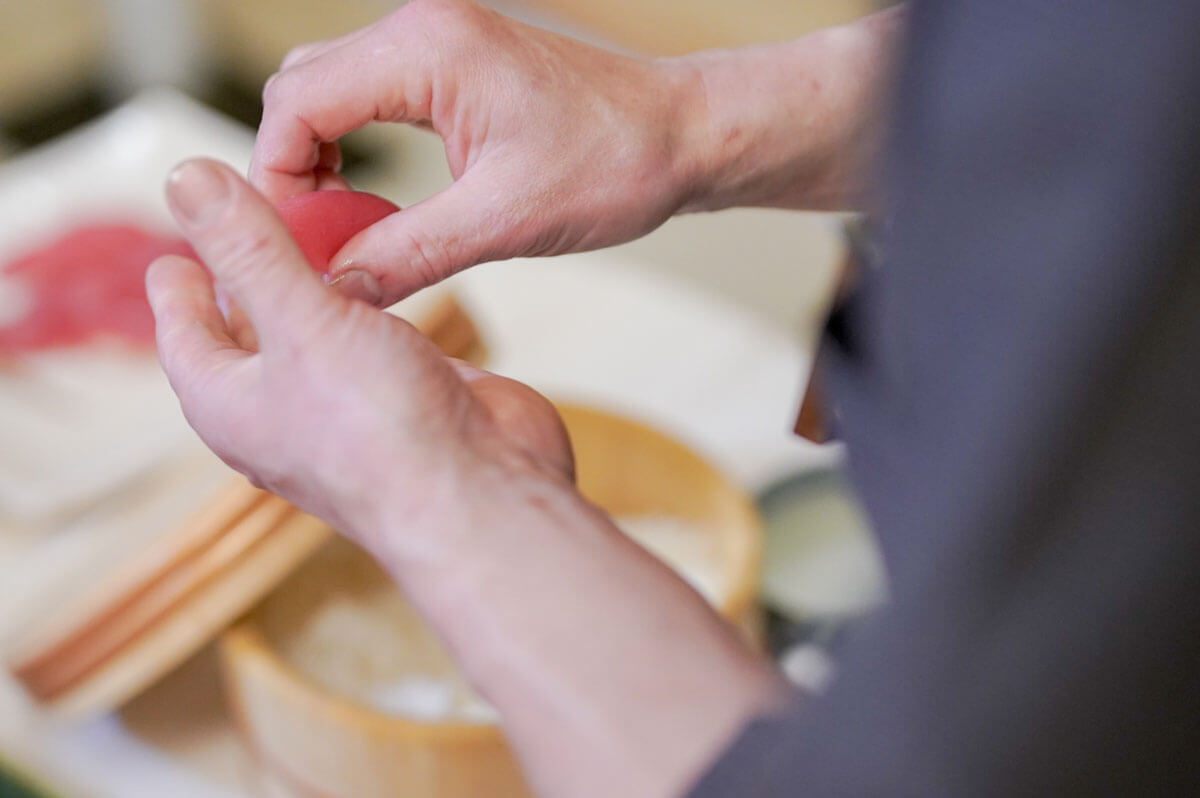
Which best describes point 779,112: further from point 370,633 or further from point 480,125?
point 370,633

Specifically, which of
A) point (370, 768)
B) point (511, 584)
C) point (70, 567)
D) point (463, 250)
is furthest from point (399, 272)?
point (70, 567)

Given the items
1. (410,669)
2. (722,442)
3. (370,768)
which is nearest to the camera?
(370,768)

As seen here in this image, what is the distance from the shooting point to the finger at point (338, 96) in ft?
1.54

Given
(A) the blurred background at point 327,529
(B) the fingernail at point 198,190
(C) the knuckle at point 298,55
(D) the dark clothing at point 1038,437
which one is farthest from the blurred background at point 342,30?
(D) the dark clothing at point 1038,437

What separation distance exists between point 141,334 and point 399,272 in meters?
0.52

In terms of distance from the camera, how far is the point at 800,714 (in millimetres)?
303

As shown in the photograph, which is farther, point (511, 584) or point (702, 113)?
point (702, 113)

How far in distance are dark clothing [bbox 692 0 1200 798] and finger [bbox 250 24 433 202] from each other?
0.23 metres

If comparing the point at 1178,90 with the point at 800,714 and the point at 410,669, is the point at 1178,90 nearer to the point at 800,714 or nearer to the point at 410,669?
the point at 800,714

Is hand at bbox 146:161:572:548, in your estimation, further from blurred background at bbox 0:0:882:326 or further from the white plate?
Result: blurred background at bbox 0:0:882:326

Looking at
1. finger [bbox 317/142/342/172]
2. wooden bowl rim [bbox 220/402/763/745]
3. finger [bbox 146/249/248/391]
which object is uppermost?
finger [bbox 317/142/342/172]

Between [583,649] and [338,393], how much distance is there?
10 cm

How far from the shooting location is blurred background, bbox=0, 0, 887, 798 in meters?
0.61

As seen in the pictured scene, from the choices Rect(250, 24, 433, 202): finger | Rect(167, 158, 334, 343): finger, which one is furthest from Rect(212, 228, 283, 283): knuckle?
Rect(250, 24, 433, 202): finger
